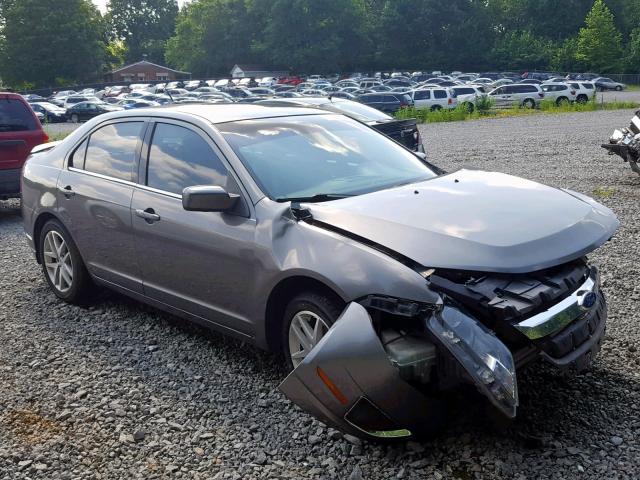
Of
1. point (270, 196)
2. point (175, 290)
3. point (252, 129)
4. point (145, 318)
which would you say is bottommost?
point (145, 318)

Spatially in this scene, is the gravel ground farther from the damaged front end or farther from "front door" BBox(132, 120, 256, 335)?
"front door" BBox(132, 120, 256, 335)

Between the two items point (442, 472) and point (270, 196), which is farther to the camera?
point (270, 196)

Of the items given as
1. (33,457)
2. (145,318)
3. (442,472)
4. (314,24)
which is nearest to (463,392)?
(442,472)

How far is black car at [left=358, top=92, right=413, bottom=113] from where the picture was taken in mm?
32094

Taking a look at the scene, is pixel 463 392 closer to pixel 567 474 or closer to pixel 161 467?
pixel 567 474

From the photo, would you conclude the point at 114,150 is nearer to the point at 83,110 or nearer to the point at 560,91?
the point at 560,91

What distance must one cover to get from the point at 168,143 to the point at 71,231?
136cm

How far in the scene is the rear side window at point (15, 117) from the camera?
9992 millimetres

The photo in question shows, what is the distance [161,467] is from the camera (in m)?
3.42

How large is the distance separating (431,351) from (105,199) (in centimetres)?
299

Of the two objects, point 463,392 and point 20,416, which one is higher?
point 463,392

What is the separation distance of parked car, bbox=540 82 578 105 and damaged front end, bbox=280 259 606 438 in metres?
38.2

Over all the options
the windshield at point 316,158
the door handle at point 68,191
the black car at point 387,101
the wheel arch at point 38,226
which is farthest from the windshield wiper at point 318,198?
the black car at point 387,101

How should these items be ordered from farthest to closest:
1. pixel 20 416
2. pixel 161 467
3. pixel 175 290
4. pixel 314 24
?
pixel 314 24, pixel 175 290, pixel 20 416, pixel 161 467
